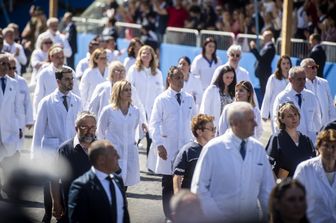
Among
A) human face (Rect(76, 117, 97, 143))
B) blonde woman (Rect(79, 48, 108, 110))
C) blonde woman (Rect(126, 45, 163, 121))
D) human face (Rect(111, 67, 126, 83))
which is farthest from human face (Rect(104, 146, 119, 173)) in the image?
blonde woman (Rect(126, 45, 163, 121))

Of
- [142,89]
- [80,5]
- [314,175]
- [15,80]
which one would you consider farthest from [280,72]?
[80,5]

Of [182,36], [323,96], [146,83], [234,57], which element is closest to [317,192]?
[323,96]

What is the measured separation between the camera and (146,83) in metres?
16.7

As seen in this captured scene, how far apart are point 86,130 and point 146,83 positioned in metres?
6.64

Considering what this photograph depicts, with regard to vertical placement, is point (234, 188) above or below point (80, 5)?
below

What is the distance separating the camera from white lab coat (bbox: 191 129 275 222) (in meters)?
8.54

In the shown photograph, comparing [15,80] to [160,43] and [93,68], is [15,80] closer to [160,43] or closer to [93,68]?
[93,68]

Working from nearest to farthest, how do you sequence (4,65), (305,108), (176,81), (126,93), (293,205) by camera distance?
1. (293,205)
2. (126,93)
3. (176,81)
4. (305,108)
5. (4,65)

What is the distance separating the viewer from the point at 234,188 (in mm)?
8578

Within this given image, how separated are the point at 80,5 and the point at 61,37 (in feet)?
32.3

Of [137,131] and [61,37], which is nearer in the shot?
[137,131]

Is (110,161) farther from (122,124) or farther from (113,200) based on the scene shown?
(122,124)

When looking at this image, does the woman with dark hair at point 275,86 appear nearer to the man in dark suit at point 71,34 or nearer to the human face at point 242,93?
the human face at point 242,93

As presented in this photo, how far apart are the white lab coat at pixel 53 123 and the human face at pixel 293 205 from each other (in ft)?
17.3
